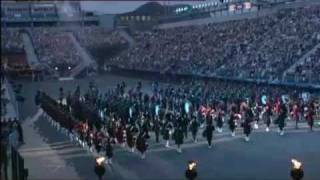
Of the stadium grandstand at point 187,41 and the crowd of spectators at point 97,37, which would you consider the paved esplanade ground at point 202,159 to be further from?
the crowd of spectators at point 97,37

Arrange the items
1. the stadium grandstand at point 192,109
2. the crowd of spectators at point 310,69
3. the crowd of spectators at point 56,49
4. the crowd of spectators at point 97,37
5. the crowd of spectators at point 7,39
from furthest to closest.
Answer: the crowd of spectators at point 97,37
the crowd of spectators at point 56,49
the crowd of spectators at point 310,69
the stadium grandstand at point 192,109
the crowd of spectators at point 7,39

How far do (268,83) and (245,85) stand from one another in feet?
6.41

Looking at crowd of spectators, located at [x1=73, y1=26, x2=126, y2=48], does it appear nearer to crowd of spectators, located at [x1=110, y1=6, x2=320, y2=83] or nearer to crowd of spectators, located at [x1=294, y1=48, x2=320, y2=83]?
crowd of spectators, located at [x1=110, y1=6, x2=320, y2=83]

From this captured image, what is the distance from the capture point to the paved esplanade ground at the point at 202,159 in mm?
13320

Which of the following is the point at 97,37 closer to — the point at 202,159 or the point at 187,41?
the point at 187,41

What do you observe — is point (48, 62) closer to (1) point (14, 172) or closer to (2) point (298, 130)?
(2) point (298, 130)

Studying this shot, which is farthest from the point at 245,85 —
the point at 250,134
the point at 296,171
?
the point at 296,171

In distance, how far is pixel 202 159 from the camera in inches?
597

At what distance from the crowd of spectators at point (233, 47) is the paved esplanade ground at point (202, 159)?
384 centimetres

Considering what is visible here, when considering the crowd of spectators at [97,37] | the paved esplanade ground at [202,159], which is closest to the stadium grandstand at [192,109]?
the paved esplanade ground at [202,159]

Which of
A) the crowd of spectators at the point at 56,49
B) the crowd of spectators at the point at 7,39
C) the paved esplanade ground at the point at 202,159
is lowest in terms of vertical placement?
the paved esplanade ground at the point at 202,159

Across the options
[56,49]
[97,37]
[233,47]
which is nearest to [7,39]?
[233,47]

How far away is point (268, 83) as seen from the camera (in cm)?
2812

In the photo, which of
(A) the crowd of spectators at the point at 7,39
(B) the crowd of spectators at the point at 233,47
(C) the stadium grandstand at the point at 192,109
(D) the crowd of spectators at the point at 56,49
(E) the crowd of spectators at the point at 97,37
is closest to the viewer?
(A) the crowd of spectators at the point at 7,39
